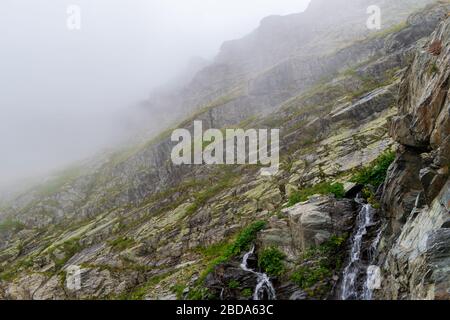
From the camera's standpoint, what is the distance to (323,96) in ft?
266

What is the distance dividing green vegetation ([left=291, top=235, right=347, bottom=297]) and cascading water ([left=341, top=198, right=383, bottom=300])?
2.66 feet

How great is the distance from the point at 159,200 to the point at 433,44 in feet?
166

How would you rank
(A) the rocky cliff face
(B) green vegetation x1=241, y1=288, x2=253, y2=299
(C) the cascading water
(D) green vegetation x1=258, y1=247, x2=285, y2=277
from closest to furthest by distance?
(A) the rocky cliff face → (C) the cascading water → (B) green vegetation x1=241, y1=288, x2=253, y2=299 → (D) green vegetation x1=258, y1=247, x2=285, y2=277

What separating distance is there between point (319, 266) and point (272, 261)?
3.55 m

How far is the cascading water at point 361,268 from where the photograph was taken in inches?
963

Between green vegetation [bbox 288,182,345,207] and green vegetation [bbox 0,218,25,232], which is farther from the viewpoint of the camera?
green vegetation [bbox 0,218,25,232]

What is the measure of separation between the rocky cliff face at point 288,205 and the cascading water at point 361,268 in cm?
33

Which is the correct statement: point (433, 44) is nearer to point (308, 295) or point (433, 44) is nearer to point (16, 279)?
point (308, 295)

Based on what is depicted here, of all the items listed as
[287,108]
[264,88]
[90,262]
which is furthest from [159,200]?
[264,88]

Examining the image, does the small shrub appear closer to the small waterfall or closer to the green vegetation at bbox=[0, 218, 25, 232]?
the small waterfall

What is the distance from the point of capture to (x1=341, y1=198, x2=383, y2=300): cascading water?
24453 mm

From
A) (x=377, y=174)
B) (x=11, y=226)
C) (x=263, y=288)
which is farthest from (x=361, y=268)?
(x=11, y=226)

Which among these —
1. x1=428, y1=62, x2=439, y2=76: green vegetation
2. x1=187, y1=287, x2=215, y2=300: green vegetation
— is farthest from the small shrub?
x1=428, y1=62, x2=439, y2=76: green vegetation

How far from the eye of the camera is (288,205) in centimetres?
3597
